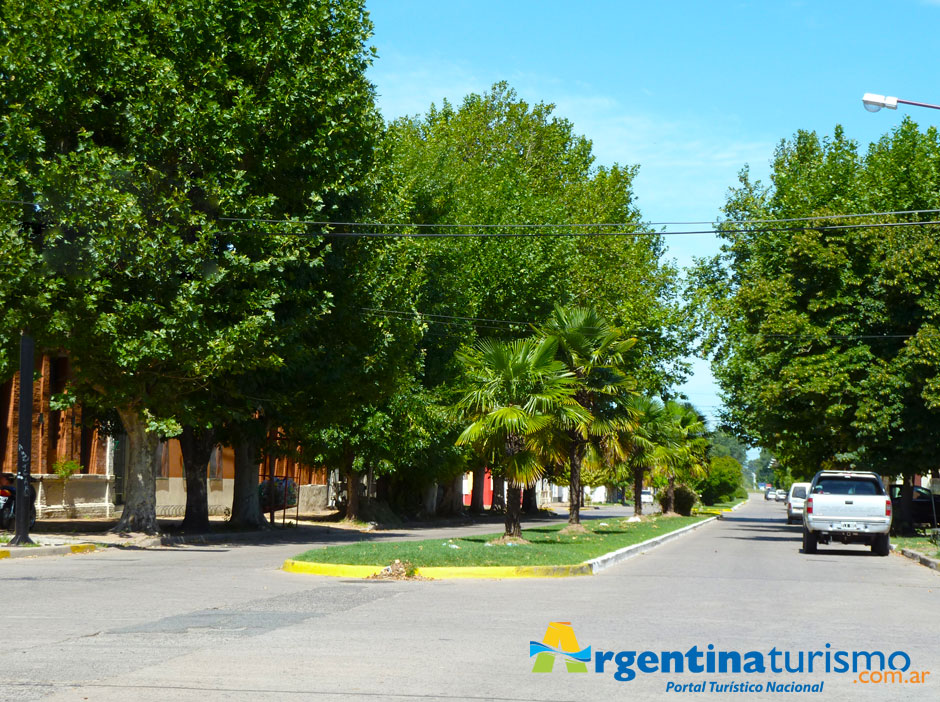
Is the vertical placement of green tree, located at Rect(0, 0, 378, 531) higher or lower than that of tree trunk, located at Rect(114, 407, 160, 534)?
higher

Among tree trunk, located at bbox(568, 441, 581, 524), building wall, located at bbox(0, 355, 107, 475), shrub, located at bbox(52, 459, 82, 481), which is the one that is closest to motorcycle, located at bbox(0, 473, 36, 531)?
building wall, located at bbox(0, 355, 107, 475)

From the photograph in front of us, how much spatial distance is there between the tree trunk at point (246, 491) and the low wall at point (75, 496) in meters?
6.99

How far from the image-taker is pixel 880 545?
27000 millimetres

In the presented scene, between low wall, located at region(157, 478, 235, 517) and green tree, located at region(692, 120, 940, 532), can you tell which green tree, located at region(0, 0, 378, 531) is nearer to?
green tree, located at region(692, 120, 940, 532)

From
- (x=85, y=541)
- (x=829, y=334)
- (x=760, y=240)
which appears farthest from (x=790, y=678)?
(x=760, y=240)

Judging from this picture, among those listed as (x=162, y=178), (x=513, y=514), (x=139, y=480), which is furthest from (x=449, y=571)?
(x=139, y=480)

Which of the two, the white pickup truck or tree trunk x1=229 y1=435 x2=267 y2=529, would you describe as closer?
the white pickup truck

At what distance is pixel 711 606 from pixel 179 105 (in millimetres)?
15860

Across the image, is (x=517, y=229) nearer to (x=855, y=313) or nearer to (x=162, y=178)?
(x=855, y=313)

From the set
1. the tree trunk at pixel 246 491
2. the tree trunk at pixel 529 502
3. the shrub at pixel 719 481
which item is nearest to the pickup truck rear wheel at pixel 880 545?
the tree trunk at pixel 246 491

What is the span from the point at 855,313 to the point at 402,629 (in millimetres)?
26907

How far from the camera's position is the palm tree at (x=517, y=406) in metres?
24.0

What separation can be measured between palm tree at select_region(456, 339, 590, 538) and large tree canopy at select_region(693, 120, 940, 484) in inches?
342

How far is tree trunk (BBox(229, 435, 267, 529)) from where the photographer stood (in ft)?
109
